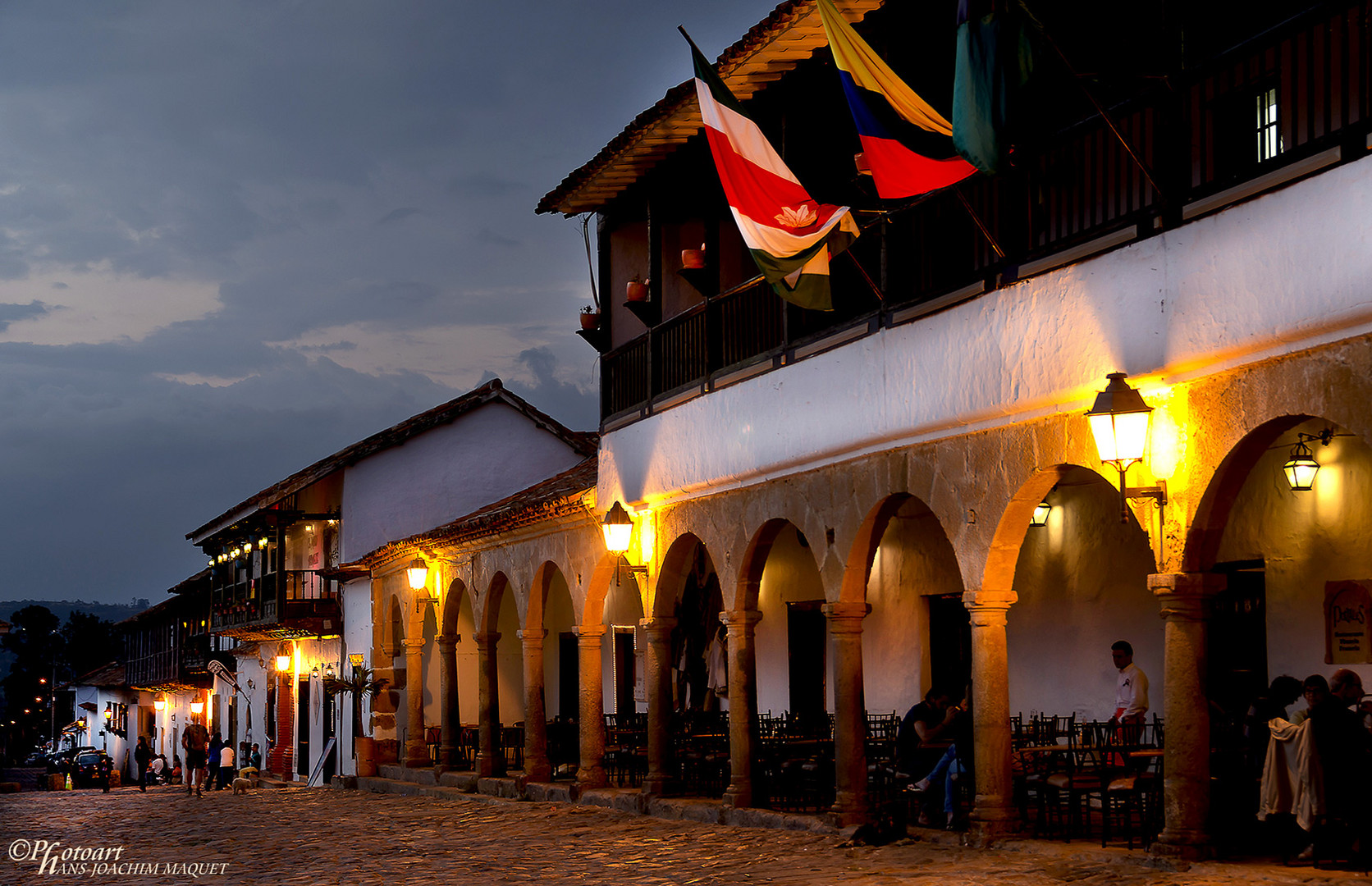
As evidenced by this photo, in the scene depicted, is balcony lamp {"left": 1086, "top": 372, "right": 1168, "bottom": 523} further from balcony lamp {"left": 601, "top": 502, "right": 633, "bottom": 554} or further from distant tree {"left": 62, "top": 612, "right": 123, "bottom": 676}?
distant tree {"left": 62, "top": 612, "right": 123, "bottom": 676}

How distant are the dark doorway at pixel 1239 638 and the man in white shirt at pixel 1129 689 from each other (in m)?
0.76

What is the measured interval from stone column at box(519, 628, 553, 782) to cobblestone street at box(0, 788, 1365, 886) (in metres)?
0.71

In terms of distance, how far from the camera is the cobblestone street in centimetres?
930

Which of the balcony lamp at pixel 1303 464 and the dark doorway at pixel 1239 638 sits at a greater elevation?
the balcony lamp at pixel 1303 464

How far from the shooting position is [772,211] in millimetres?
11586

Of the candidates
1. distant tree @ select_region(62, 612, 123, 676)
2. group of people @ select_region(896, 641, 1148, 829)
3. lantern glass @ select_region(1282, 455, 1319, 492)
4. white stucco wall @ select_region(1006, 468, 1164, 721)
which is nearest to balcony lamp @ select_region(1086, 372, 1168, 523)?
group of people @ select_region(896, 641, 1148, 829)

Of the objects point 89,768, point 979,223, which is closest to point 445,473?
point 979,223

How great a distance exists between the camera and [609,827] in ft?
46.3

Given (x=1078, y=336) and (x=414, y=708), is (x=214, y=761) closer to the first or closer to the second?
(x=414, y=708)

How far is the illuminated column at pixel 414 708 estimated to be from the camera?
78.6ft

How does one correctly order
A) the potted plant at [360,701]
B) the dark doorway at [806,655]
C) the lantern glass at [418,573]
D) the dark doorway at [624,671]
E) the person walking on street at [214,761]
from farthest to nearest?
1. the person walking on street at [214,761]
2. the potted plant at [360,701]
3. the lantern glass at [418,573]
4. the dark doorway at [624,671]
5. the dark doorway at [806,655]

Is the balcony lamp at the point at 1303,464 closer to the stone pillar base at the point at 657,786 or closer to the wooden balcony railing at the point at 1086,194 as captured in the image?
the wooden balcony railing at the point at 1086,194

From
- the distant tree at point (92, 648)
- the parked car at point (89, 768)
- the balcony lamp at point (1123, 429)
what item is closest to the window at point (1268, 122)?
the balcony lamp at point (1123, 429)

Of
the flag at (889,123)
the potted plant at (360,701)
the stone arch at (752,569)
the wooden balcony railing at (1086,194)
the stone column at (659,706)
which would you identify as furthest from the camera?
the potted plant at (360,701)
